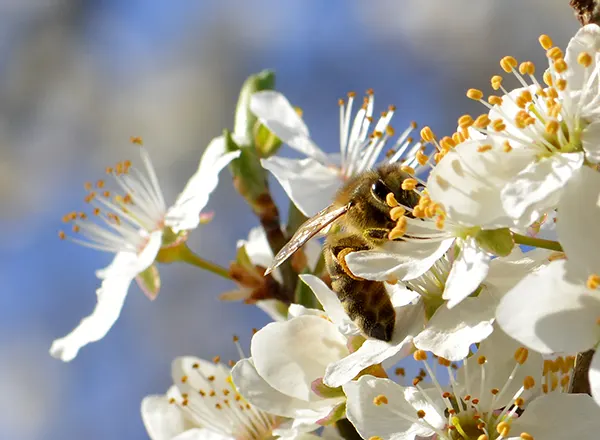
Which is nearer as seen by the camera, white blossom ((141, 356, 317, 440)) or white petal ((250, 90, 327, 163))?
white blossom ((141, 356, 317, 440))

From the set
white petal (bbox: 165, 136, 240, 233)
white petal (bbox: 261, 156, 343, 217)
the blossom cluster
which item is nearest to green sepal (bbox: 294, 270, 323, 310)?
the blossom cluster

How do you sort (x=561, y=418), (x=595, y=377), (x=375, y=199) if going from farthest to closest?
(x=375, y=199) → (x=561, y=418) → (x=595, y=377)

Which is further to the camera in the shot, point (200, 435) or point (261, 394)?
point (200, 435)

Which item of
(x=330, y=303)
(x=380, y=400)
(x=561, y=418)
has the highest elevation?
(x=330, y=303)

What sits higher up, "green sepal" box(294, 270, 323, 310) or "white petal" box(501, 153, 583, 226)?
"white petal" box(501, 153, 583, 226)

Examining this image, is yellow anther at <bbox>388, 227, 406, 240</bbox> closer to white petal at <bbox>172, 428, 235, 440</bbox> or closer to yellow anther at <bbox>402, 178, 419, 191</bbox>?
yellow anther at <bbox>402, 178, 419, 191</bbox>

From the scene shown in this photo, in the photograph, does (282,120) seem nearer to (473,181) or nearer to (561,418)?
(473,181)

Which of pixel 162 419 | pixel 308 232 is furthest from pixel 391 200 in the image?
pixel 162 419

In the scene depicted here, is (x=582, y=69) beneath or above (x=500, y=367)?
above
